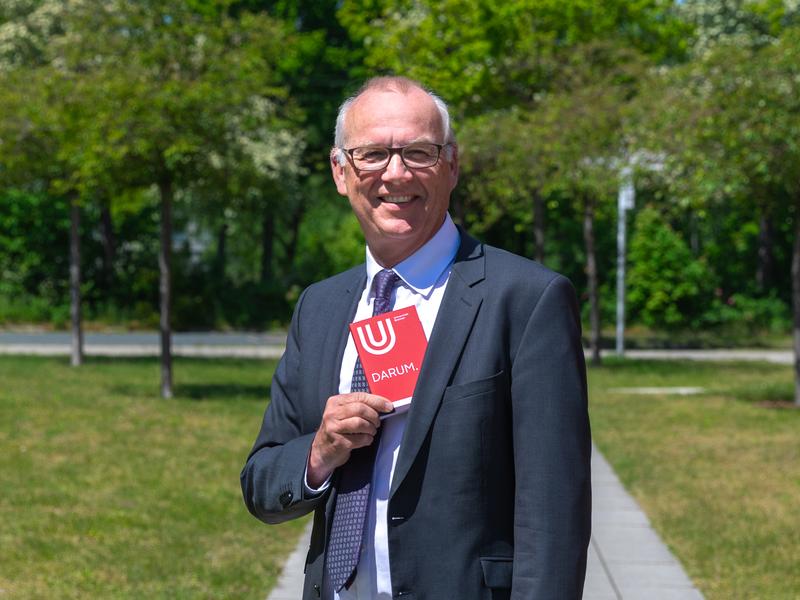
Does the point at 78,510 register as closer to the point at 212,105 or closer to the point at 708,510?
the point at 708,510

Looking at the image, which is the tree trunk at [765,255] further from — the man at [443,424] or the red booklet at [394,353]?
the red booklet at [394,353]

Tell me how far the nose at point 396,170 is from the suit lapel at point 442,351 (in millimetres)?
215

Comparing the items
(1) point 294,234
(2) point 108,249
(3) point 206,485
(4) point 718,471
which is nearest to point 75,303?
(2) point 108,249

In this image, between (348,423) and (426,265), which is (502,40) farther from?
(348,423)

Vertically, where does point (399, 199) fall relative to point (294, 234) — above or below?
above

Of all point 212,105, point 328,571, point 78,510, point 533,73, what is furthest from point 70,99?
point 328,571

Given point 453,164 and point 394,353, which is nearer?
point 394,353

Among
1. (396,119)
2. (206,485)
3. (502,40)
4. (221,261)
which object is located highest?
(502,40)

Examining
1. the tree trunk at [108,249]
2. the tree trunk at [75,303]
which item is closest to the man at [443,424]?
the tree trunk at [75,303]

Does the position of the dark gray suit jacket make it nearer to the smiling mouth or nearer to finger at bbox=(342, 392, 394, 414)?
finger at bbox=(342, 392, 394, 414)

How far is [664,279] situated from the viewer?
30766 millimetres

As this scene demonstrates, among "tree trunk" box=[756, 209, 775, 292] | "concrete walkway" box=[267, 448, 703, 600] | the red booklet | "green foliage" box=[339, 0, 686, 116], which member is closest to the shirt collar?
the red booklet

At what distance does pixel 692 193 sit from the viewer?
50.1ft

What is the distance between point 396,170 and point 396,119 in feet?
0.35
